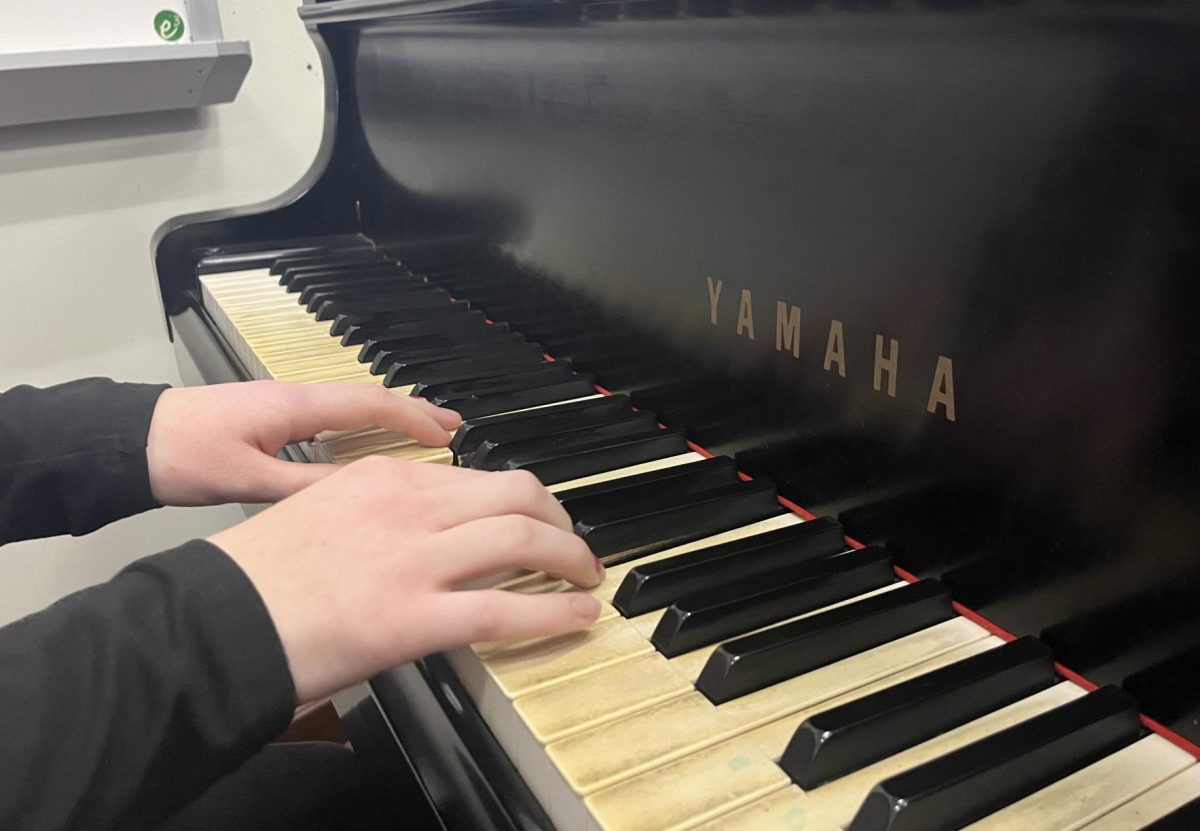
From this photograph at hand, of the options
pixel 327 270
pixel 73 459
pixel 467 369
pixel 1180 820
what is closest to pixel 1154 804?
pixel 1180 820

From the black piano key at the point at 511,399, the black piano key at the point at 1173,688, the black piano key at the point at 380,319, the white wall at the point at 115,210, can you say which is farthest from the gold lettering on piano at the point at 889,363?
the white wall at the point at 115,210

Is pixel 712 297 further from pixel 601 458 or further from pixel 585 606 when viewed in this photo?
pixel 585 606

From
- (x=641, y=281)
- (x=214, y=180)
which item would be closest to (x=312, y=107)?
(x=214, y=180)

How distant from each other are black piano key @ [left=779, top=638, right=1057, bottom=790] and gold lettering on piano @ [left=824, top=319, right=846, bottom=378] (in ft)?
0.72

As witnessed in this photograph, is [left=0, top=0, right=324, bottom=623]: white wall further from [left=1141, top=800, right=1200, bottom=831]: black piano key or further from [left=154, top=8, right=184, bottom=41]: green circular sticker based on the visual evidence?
[left=1141, top=800, right=1200, bottom=831]: black piano key

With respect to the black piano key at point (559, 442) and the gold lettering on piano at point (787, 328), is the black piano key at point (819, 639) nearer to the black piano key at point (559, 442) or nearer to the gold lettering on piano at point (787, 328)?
the gold lettering on piano at point (787, 328)

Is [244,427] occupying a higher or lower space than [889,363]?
lower

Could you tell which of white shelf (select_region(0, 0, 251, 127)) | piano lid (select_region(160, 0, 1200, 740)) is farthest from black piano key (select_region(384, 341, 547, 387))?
white shelf (select_region(0, 0, 251, 127))

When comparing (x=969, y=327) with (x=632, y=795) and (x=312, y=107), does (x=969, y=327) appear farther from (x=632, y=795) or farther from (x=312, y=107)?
(x=312, y=107)

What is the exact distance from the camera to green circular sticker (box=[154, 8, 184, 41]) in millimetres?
1736

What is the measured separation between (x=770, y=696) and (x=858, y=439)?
0.72 ft

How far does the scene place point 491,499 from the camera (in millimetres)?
623

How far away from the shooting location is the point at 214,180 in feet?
6.35

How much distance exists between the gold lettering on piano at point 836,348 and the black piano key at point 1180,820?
1.10ft
